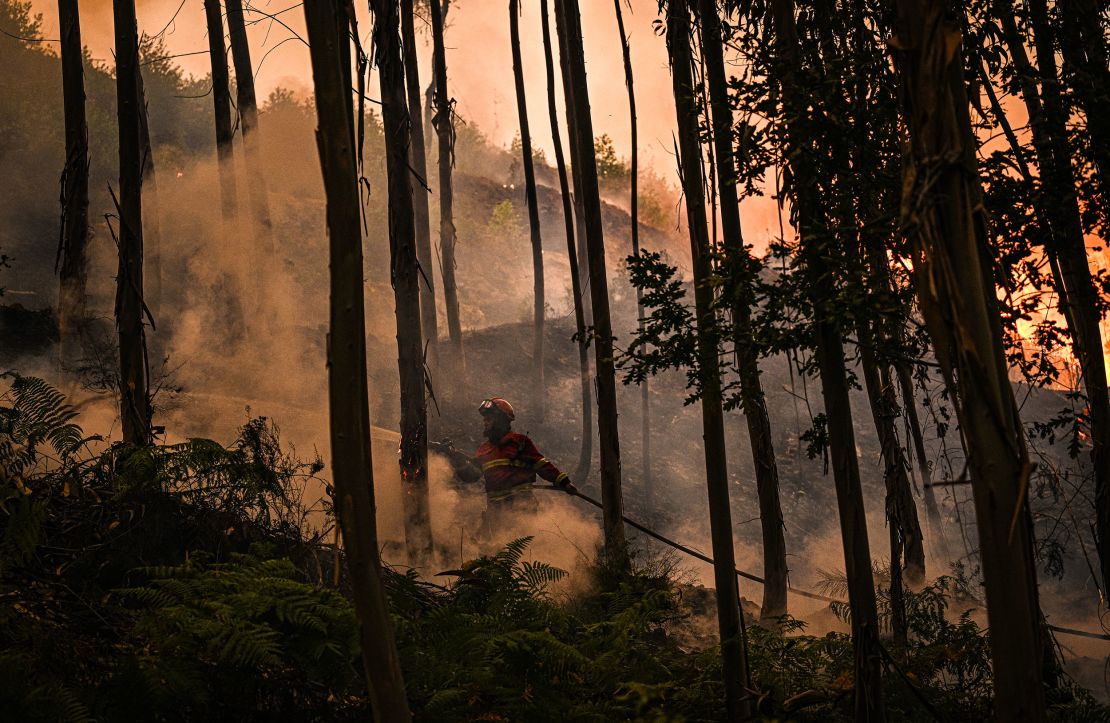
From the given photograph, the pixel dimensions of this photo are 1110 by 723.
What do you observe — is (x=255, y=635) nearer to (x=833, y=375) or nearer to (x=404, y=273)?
(x=833, y=375)

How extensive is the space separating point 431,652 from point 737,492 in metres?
16.1

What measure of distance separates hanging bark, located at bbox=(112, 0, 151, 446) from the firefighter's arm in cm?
372

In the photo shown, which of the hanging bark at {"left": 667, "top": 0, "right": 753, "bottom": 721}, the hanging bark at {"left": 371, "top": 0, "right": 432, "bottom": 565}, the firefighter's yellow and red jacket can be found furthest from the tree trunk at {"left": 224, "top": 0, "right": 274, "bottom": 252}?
the hanging bark at {"left": 667, "top": 0, "right": 753, "bottom": 721}

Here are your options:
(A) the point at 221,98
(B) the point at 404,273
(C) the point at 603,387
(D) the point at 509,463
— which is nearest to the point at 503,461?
(D) the point at 509,463

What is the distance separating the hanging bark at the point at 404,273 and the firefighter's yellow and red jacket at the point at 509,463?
0.81 metres

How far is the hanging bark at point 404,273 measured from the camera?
365 inches

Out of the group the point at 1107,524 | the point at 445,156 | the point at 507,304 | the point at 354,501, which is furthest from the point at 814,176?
the point at 507,304

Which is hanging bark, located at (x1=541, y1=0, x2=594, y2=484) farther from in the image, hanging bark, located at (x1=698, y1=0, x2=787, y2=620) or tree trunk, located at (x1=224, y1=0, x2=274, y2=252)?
tree trunk, located at (x1=224, y1=0, x2=274, y2=252)

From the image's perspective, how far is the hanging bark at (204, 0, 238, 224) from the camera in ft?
42.0

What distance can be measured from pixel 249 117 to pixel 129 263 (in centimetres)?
786

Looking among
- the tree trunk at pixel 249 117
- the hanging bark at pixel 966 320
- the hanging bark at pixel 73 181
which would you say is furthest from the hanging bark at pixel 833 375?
the tree trunk at pixel 249 117

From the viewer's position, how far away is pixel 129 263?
23.2 ft

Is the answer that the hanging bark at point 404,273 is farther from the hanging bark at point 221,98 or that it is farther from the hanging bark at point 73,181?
the hanging bark at point 221,98

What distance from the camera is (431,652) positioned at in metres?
4.44
